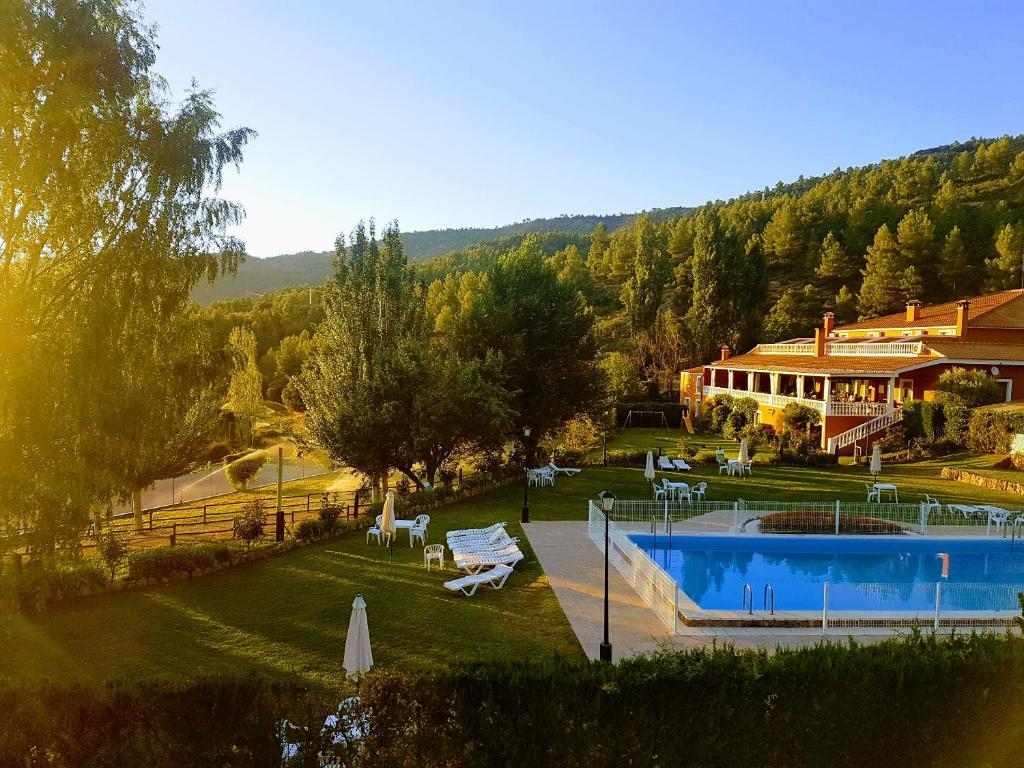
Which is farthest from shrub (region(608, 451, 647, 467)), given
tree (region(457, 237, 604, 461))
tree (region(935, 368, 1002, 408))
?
tree (region(935, 368, 1002, 408))

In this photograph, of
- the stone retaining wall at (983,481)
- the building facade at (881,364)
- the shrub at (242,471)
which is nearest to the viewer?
the stone retaining wall at (983,481)

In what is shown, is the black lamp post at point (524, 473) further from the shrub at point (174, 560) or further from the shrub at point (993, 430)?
the shrub at point (993, 430)

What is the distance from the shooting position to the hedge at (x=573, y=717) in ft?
18.5

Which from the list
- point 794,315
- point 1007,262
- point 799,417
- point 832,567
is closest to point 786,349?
point 799,417

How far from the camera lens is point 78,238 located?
9.30 meters

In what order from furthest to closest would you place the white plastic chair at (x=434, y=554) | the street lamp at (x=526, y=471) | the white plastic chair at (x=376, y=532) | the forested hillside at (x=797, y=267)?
the forested hillside at (x=797, y=267) → the street lamp at (x=526, y=471) → the white plastic chair at (x=376, y=532) → the white plastic chair at (x=434, y=554)

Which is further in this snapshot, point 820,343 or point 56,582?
point 820,343

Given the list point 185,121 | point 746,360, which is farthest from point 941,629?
point 746,360

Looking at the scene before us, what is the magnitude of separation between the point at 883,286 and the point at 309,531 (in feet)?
184

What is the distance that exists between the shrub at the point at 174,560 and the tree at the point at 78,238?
187 inches

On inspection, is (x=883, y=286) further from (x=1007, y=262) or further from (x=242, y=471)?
(x=242, y=471)

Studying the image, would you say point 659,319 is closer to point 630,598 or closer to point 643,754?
point 630,598

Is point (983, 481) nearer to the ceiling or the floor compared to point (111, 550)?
nearer to the floor

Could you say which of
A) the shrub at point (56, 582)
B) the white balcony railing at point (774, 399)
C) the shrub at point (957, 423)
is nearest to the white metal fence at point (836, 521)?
the shrub at point (957, 423)
